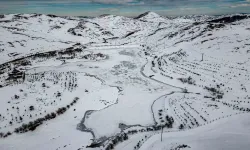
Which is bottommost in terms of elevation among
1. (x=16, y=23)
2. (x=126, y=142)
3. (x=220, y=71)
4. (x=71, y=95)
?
(x=126, y=142)

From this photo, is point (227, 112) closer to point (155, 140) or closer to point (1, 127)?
point (155, 140)

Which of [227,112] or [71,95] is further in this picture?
[71,95]

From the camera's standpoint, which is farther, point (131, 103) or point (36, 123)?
point (131, 103)

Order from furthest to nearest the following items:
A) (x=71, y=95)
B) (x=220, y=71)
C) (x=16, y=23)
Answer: (x=16, y=23) → (x=220, y=71) → (x=71, y=95)

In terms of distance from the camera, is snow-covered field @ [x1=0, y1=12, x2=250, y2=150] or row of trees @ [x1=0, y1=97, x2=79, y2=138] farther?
row of trees @ [x1=0, y1=97, x2=79, y2=138]

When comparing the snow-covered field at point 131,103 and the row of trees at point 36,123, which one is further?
the row of trees at point 36,123

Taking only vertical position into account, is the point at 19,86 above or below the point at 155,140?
above

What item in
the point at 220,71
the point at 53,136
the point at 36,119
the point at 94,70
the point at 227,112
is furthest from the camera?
the point at 94,70

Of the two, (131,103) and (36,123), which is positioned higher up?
(131,103)

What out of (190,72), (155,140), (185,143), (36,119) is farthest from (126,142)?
(190,72)

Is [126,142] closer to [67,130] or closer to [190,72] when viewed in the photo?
[67,130]
